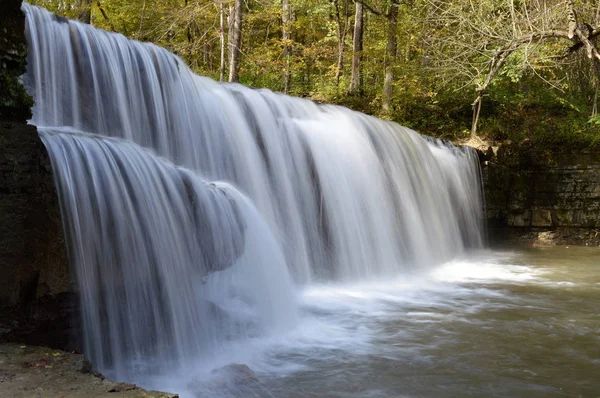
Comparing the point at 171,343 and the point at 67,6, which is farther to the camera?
the point at 67,6

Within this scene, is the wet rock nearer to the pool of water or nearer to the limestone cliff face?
the limestone cliff face

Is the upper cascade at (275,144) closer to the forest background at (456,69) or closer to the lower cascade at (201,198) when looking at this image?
the lower cascade at (201,198)

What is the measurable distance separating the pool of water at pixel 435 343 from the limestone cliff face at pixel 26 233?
127 cm

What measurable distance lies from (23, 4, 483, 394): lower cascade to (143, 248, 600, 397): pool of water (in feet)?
1.54

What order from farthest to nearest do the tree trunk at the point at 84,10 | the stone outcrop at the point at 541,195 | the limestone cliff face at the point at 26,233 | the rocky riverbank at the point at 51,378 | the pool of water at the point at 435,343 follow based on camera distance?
1. the tree trunk at the point at 84,10
2. the stone outcrop at the point at 541,195
3. the pool of water at the point at 435,343
4. the limestone cliff face at the point at 26,233
5. the rocky riverbank at the point at 51,378

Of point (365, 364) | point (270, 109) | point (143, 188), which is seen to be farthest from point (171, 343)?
point (270, 109)

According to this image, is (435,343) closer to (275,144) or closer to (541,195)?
(275,144)

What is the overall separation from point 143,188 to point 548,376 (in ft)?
12.2

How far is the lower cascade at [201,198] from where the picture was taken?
4.21m

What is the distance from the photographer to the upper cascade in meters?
6.43

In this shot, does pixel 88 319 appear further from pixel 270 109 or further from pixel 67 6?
pixel 67 6

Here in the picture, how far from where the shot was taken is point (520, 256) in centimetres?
1192

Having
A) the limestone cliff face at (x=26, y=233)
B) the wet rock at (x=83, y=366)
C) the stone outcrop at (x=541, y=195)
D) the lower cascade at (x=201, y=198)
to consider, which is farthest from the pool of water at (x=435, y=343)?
the stone outcrop at (x=541, y=195)

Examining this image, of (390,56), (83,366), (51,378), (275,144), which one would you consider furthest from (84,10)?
(51,378)
